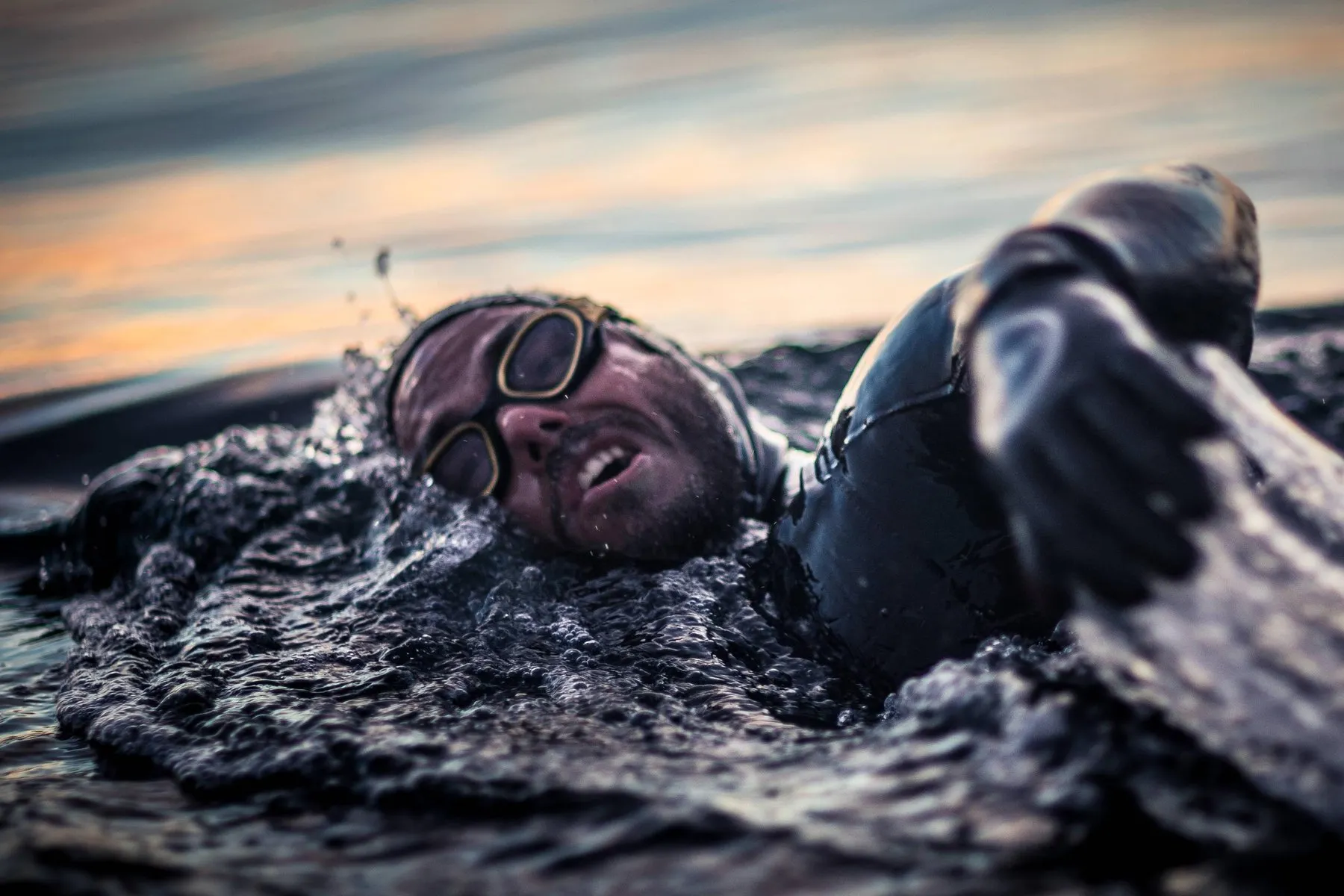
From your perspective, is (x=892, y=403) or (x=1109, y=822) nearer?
(x=1109, y=822)

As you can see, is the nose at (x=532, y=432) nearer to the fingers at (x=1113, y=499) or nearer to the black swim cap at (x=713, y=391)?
the black swim cap at (x=713, y=391)

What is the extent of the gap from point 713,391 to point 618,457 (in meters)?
0.32

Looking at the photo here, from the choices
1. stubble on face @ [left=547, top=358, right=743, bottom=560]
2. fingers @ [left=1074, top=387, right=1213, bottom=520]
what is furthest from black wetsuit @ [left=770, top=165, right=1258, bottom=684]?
fingers @ [left=1074, top=387, right=1213, bottom=520]

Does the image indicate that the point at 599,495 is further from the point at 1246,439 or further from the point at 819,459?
the point at 1246,439

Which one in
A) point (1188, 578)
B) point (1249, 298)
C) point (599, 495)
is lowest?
point (599, 495)

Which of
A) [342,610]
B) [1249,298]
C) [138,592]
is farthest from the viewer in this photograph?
[138,592]

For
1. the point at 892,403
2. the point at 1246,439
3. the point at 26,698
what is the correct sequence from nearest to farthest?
the point at 1246,439 < the point at 892,403 < the point at 26,698

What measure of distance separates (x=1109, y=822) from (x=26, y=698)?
7.04ft

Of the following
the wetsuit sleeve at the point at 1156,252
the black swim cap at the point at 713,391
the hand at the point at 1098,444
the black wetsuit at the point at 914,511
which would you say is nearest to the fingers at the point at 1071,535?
the hand at the point at 1098,444

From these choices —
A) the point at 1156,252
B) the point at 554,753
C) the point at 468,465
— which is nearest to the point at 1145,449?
the point at 1156,252

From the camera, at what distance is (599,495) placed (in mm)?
2492

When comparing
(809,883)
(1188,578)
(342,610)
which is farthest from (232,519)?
(1188,578)

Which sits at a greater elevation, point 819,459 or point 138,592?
point 819,459

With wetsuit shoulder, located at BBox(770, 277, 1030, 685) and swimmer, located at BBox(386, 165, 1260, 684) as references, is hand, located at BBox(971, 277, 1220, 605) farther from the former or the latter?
wetsuit shoulder, located at BBox(770, 277, 1030, 685)
